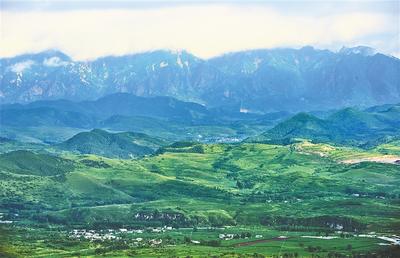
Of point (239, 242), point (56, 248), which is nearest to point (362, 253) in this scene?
point (239, 242)

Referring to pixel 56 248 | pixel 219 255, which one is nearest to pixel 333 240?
pixel 219 255

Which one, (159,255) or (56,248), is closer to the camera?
(159,255)

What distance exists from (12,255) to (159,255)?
103 feet

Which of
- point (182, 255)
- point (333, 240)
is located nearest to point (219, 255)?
point (182, 255)

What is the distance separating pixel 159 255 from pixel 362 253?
1698 inches

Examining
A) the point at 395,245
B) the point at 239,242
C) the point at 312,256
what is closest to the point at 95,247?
the point at 239,242

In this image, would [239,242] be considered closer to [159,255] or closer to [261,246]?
[261,246]

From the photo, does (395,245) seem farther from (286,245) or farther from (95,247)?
(95,247)

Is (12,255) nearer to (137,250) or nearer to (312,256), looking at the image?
(137,250)

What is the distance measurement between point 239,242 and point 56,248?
140 ft

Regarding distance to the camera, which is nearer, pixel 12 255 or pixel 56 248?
pixel 12 255

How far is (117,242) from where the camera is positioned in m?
197

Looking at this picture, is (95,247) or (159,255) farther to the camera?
(95,247)

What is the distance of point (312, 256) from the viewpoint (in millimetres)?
177375
